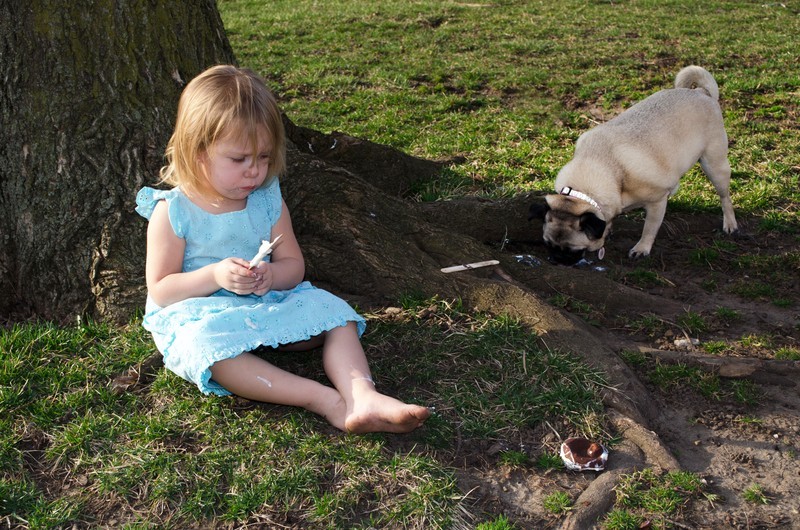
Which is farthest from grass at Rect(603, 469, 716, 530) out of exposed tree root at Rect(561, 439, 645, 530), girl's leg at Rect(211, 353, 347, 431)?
girl's leg at Rect(211, 353, 347, 431)

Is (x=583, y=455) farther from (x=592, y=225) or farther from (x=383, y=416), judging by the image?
(x=592, y=225)

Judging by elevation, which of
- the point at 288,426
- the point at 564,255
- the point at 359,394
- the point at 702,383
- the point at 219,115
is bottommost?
the point at 564,255

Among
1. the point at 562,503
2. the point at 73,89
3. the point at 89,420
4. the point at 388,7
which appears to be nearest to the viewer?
the point at 562,503

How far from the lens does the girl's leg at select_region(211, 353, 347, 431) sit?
3.43 m

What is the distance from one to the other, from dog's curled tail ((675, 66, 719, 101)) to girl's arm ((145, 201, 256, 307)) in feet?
17.2

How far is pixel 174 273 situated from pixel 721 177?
4820 mm

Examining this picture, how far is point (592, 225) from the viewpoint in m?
5.79

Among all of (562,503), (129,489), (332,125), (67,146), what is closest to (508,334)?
(562,503)

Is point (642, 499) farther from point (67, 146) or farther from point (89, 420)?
point (67, 146)

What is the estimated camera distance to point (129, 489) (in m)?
3.12

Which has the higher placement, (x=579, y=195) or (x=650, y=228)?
(x=579, y=195)

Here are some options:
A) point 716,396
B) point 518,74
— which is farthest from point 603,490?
point 518,74

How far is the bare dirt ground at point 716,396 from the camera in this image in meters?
3.13

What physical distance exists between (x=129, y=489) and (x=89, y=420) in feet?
1.62
